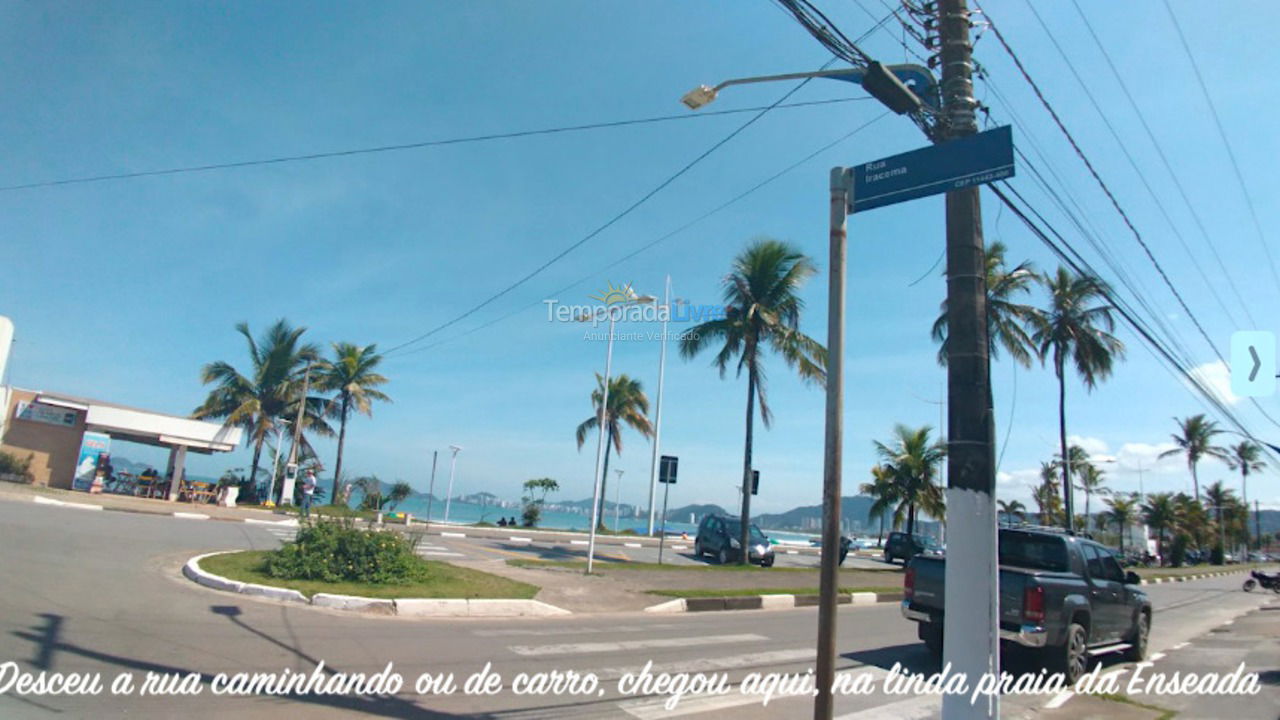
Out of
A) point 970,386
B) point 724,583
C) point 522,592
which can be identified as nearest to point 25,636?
point 522,592

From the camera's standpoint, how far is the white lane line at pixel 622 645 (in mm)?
8438

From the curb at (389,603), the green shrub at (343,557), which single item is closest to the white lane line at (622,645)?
the curb at (389,603)

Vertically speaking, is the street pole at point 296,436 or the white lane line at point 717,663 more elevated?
the street pole at point 296,436

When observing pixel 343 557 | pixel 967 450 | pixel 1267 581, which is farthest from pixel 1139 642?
pixel 1267 581

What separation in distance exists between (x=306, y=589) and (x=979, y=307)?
32.7 ft

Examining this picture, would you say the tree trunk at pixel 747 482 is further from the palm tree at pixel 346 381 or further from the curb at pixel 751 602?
the palm tree at pixel 346 381

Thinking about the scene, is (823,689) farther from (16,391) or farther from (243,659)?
(16,391)

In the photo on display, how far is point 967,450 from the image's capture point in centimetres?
577

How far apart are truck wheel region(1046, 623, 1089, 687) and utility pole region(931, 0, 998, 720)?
434cm

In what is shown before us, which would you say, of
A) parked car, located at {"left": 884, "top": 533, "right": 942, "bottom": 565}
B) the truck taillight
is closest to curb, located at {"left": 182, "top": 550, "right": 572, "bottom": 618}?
the truck taillight

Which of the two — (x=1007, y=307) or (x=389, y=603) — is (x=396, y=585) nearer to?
(x=389, y=603)

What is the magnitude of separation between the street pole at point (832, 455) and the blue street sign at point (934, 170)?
25cm

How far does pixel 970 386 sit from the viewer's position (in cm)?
588

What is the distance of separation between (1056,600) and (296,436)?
1385 inches
